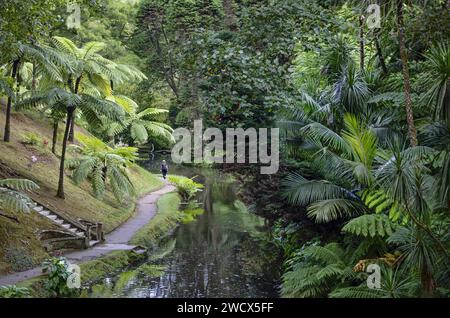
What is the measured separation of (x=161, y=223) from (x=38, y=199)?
4.96 meters

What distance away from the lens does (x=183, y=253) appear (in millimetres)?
16859

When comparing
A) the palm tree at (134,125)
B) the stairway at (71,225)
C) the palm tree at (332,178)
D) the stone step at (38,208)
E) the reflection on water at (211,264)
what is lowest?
the reflection on water at (211,264)

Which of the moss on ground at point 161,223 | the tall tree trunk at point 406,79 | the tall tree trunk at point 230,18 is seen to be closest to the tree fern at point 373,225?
the tall tree trunk at point 406,79

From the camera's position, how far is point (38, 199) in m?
16.6

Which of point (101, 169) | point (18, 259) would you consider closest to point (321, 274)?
point (18, 259)

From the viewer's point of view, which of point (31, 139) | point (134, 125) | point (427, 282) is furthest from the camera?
point (134, 125)

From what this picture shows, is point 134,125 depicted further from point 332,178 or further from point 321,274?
point 321,274

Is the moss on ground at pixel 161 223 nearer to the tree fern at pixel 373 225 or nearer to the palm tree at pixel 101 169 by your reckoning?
the palm tree at pixel 101 169

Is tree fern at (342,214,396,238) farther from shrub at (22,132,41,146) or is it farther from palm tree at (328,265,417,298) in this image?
shrub at (22,132,41,146)

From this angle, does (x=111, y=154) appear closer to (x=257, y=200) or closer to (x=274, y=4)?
(x=257, y=200)

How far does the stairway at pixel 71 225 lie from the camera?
15.5 metres

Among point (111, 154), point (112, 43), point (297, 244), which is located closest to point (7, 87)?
point (111, 154)

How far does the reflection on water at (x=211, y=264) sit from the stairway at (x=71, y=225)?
1637 millimetres

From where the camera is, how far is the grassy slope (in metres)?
13.3
